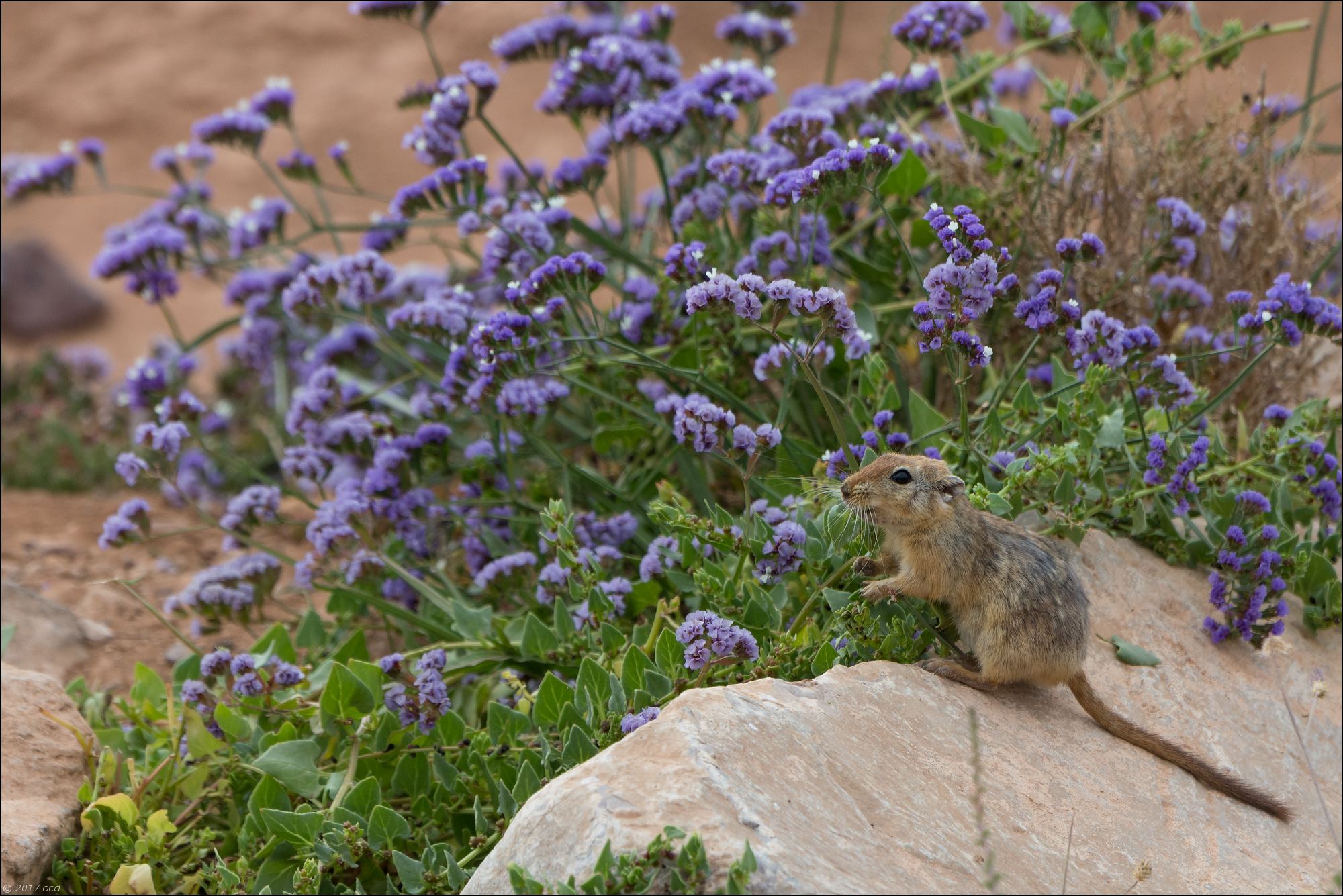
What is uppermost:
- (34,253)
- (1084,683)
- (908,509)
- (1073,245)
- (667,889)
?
(1073,245)

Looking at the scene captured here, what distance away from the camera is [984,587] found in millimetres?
3146

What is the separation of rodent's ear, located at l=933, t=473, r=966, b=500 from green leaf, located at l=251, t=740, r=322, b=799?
5.98 feet

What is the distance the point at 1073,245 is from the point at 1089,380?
0.38m

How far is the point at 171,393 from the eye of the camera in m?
6.88

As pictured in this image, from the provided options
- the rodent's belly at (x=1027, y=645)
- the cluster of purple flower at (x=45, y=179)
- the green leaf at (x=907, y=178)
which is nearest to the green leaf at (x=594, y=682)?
the rodent's belly at (x=1027, y=645)

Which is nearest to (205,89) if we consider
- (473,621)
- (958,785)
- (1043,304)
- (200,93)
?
(200,93)

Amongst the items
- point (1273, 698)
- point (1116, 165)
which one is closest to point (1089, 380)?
point (1273, 698)

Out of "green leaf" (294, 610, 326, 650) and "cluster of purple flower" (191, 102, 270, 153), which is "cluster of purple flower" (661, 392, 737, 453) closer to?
"green leaf" (294, 610, 326, 650)

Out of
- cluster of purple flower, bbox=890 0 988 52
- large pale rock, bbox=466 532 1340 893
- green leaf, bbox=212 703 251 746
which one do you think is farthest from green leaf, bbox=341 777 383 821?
cluster of purple flower, bbox=890 0 988 52

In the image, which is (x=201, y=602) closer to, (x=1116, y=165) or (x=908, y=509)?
(x=908, y=509)

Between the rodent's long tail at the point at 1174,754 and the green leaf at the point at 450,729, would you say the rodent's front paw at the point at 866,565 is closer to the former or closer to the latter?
the rodent's long tail at the point at 1174,754

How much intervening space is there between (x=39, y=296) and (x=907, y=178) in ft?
28.2

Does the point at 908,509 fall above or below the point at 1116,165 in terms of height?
below

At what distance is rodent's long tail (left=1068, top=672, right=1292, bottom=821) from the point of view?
10.2 ft
